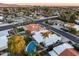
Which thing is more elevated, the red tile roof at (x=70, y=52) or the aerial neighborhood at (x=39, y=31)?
the aerial neighborhood at (x=39, y=31)

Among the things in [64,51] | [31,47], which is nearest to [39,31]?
[31,47]

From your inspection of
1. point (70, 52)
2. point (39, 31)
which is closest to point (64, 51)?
point (70, 52)

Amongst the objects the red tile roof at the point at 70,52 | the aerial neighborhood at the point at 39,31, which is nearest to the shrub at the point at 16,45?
the aerial neighborhood at the point at 39,31

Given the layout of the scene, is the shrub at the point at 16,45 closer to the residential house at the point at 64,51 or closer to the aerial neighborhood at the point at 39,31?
the aerial neighborhood at the point at 39,31

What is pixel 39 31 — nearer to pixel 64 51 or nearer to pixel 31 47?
pixel 31 47

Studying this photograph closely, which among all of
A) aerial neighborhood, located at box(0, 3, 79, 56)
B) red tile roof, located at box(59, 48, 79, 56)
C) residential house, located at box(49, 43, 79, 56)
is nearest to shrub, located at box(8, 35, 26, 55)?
aerial neighborhood, located at box(0, 3, 79, 56)

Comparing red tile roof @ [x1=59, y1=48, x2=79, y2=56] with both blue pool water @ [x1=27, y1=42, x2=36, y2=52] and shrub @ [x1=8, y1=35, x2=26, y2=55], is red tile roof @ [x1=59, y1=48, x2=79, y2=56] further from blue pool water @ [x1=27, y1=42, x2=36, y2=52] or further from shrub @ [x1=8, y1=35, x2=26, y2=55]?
shrub @ [x1=8, y1=35, x2=26, y2=55]

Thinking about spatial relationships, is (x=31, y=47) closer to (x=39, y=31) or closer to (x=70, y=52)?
(x=39, y=31)

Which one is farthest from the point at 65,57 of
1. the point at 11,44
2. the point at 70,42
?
the point at 11,44

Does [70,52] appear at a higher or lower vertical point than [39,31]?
lower

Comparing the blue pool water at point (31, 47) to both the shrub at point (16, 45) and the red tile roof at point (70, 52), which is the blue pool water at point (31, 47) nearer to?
the shrub at point (16, 45)

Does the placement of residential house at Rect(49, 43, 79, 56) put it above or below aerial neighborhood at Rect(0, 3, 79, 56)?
below
